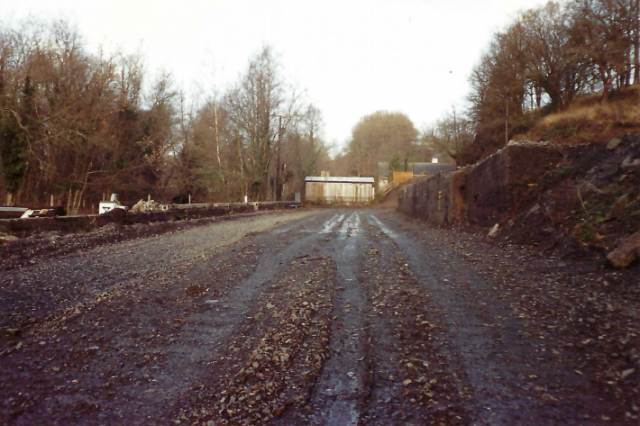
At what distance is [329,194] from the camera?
52844mm

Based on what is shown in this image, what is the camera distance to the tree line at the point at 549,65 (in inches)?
624

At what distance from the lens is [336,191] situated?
53031mm

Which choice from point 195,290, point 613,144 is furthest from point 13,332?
point 613,144

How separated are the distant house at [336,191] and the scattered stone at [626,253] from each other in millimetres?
46744

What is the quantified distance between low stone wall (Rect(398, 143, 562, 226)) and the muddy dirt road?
3.77m

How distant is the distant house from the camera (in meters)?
52.4

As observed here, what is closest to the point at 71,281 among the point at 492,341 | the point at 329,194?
the point at 492,341

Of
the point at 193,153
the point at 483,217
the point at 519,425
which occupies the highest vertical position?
the point at 193,153

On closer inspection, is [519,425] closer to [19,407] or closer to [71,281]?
[19,407]

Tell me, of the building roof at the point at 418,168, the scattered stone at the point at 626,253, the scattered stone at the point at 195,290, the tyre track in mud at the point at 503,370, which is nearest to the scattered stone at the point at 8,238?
the scattered stone at the point at 195,290

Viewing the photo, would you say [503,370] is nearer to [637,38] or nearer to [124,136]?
[637,38]

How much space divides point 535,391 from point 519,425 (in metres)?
0.43

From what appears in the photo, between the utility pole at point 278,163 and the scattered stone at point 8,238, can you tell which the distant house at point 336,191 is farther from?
the scattered stone at point 8,238

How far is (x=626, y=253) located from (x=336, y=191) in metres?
48.5
